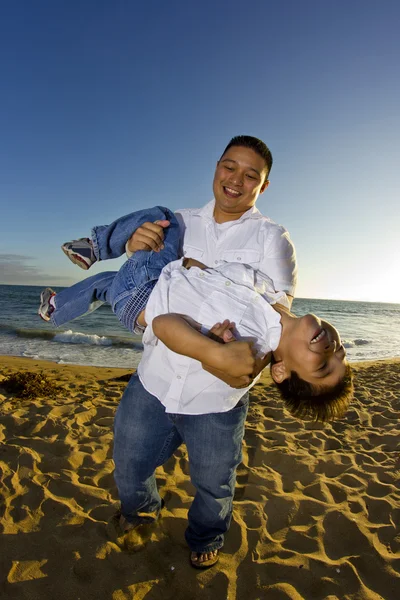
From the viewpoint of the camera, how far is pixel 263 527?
3.08 metres

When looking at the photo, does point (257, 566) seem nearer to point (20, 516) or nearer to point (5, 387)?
point (20, 516)

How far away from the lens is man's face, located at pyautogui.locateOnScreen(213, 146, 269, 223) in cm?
256

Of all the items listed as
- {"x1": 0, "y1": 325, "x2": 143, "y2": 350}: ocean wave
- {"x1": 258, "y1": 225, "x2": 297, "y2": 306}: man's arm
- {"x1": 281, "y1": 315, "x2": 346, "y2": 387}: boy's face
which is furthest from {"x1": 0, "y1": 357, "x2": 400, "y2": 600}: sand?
{"x1": 0, "y1": 325, "x2": 143, "y2": 350}: ocean wave

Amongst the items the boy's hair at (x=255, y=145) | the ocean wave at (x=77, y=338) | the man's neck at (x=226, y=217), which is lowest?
the ocean wave at (x=77, y=338)

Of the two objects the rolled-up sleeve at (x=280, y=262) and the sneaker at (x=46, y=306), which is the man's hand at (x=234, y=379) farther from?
the sneaker at (x=46, y=306)

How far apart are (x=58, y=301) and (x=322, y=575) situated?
2.81m

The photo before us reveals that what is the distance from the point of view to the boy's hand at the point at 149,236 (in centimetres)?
236

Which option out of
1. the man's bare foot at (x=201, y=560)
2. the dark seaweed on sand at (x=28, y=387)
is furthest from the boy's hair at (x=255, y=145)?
the dark seaweed on sand at (x=28, y=387)

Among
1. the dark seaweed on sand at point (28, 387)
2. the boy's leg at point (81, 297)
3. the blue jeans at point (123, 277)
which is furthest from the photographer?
the dark seaweed on sand at point (28, 387)

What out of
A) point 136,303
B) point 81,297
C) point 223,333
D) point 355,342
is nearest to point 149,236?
point 136,303

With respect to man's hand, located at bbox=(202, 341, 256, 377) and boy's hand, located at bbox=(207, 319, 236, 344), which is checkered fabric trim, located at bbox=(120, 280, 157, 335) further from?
man's hand, located at bbox=(202, 341, 256, 377)

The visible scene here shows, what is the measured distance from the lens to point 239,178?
2564 mm

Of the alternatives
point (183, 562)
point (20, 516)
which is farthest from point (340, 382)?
point (20, 516)

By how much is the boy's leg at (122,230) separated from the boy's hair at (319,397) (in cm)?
130
